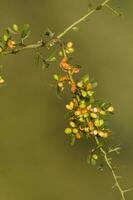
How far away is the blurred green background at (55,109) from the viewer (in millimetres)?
3627

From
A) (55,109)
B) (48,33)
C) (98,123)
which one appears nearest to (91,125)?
(98,123)

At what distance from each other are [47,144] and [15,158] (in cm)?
29

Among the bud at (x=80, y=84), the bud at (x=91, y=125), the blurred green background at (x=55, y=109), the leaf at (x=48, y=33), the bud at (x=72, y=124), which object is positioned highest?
the blurred green background at (x=55, y=109)

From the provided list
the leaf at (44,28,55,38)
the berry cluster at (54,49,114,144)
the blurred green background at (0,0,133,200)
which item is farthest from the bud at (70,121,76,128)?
the blurred green background at (0,0,133,200)

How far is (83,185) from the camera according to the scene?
371 centimetres

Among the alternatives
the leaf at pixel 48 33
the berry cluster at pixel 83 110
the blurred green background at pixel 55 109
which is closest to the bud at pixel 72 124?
the berry cluster at pixel 83 110

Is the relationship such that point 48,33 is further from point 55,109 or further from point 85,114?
point 55,109

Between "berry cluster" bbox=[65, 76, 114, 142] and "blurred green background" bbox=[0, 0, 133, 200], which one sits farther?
"blurred green background" bbox=[0, 0, 133, 200]

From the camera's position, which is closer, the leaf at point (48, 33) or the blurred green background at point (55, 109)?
the leaf at point (48, 33)

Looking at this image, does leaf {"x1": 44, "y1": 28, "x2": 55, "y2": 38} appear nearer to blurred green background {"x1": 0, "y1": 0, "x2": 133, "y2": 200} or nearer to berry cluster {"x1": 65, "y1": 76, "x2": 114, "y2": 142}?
berry cluster {"x1": 65, "y1": 76, "x2": 114, "y2": 142}

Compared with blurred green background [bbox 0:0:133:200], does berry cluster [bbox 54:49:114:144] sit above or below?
below

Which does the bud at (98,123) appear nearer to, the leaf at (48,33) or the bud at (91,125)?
the bud at (91,125)

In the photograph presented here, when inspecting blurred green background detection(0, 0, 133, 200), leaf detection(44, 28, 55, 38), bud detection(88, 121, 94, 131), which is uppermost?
blurred green background detection(0, 0, 133, 200)

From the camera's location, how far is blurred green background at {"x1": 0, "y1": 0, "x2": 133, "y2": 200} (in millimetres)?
3627
